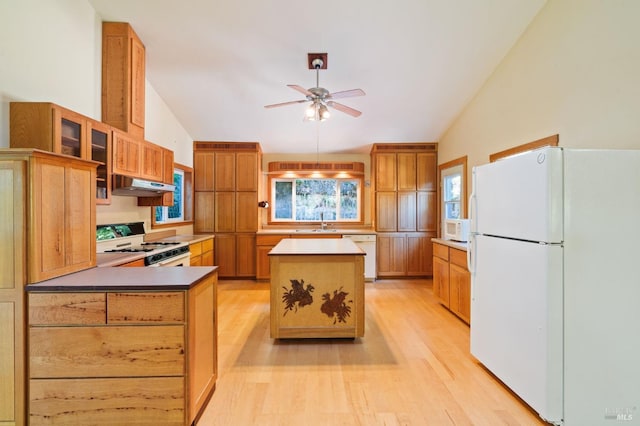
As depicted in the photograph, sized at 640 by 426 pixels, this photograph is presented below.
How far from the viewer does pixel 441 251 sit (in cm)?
396

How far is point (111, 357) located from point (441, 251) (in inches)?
145

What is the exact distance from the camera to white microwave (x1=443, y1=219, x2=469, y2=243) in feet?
12.4

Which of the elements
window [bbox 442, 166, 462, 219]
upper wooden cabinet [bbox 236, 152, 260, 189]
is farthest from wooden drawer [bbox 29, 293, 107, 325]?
window [bbox 442, 166, 462, 219]

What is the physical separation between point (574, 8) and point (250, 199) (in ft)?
15.6

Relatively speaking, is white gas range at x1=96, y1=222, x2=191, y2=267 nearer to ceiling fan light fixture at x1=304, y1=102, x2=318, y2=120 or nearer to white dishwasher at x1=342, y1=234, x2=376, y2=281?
ceiling fan light fixture at x1=304, y1=102, x2=318, y2=120

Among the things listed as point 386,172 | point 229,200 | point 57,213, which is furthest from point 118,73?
point 386,172

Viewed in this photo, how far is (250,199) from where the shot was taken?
534cm

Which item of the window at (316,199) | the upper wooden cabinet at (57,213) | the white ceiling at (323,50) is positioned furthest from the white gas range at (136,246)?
the window at (316,199)

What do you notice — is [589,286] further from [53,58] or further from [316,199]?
[316,199]

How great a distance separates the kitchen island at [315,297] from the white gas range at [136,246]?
50.1 inches

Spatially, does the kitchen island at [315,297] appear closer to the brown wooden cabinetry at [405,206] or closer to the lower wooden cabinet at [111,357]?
the lower wooden cabinet at [111,357]

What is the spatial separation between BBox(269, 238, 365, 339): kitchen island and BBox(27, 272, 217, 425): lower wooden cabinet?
123 centimetres

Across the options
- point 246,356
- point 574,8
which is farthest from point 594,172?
point 246,356

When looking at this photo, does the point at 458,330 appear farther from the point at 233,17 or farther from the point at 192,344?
the point at 233,17
